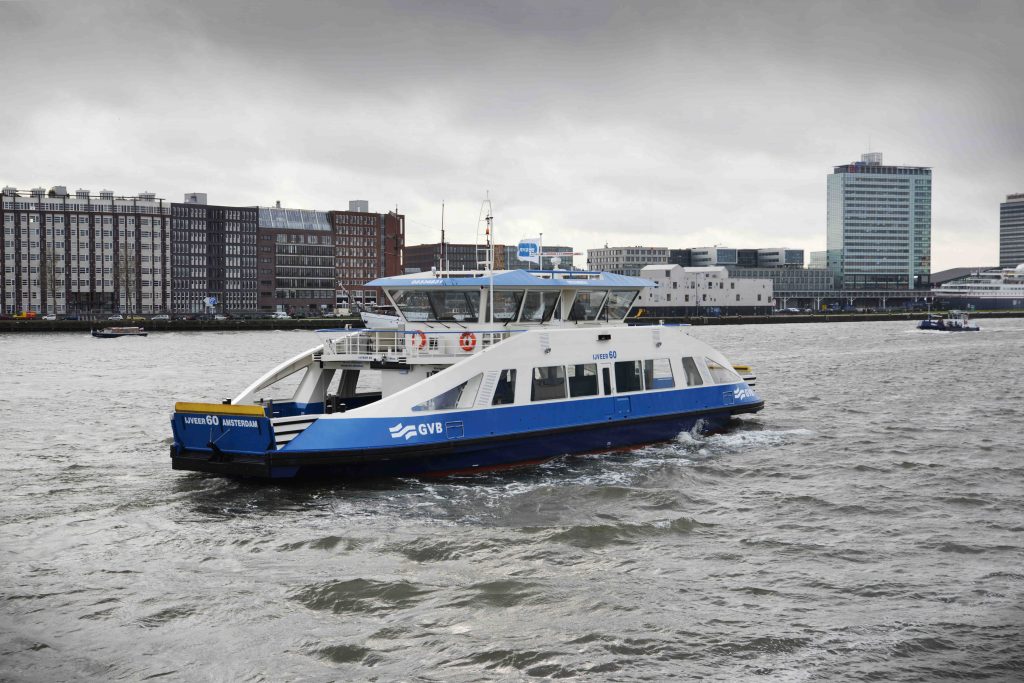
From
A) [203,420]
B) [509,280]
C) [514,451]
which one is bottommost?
[514,451]

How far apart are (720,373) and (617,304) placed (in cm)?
361

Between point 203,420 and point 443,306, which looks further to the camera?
point 443,306

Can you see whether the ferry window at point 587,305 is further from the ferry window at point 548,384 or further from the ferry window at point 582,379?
the ferry window at point 548,384

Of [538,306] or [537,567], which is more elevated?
[538,306]

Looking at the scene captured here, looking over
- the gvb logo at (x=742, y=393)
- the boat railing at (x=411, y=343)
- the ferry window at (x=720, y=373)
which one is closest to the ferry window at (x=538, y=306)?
the boat railing at (x=411, y=343)

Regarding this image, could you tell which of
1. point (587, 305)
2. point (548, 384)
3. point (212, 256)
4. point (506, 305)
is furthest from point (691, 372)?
point (212, 256)

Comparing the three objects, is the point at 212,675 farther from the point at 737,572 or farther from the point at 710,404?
the point at 710,404

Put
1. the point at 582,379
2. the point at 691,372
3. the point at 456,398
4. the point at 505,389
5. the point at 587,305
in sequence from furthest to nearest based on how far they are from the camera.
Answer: the point at 691,372
the point at 587,305
the point at 582,379
the point at 505,389
the point at 456,398

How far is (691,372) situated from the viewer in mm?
24750

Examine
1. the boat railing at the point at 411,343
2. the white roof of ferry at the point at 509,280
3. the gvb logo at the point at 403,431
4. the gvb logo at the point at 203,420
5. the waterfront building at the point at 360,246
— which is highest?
the waterfront building at the point at 360,246

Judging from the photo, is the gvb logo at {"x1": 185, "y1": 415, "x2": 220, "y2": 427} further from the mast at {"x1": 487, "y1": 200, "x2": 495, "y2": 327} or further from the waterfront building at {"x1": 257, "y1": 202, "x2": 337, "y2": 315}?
the waterfront building at {"x1": 257, "y1": 202, "x2": 337, "y2": 315}

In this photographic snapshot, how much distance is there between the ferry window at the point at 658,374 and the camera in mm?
23562

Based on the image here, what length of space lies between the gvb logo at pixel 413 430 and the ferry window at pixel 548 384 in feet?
8.86

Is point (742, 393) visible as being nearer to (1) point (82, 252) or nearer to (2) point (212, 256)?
(1) point (82, 252)
